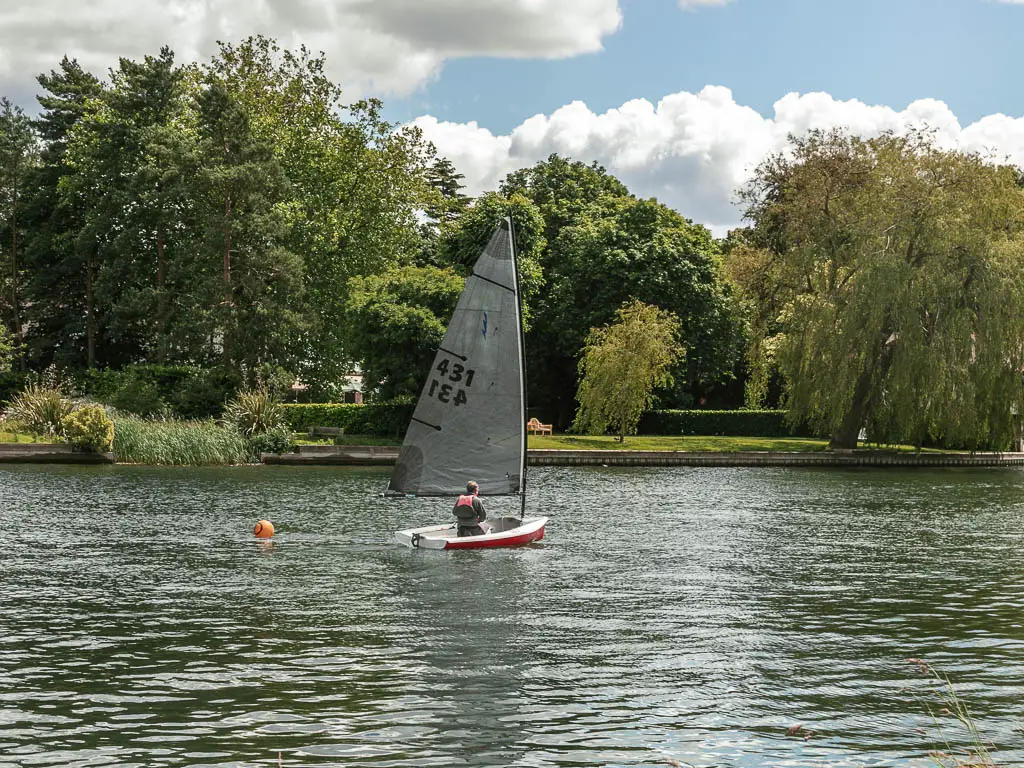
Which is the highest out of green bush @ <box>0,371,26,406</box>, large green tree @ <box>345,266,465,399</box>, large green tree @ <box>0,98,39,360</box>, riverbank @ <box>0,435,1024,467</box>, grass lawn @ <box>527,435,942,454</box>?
large green tree @ <box>0,98,39,360</box>

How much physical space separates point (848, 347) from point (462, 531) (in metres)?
34.7

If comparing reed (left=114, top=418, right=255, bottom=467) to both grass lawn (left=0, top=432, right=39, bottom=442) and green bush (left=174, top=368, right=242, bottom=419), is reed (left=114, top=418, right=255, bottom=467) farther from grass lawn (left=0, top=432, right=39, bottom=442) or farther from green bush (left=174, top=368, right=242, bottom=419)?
green bush (left=174, top=368, right=242, bottom=419)

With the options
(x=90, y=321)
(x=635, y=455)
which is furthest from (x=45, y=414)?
(x=635, y=455)

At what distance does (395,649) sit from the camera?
57.0 ft

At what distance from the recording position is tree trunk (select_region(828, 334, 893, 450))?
193ft

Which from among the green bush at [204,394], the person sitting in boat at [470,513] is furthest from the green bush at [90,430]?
the person sitting in boat at [470,513]

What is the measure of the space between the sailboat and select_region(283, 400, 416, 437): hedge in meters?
34.3

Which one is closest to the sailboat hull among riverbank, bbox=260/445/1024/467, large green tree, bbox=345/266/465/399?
riverbank, bbox=260/445/1024/467

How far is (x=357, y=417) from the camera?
64.0m

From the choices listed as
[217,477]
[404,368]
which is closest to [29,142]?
[404,368]

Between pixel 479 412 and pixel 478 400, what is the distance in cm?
29

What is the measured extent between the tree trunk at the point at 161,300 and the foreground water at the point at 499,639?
32438mm

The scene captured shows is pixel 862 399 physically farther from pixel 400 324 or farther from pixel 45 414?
pixel 45 414

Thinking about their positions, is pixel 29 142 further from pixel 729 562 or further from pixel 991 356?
pixel 729 562
